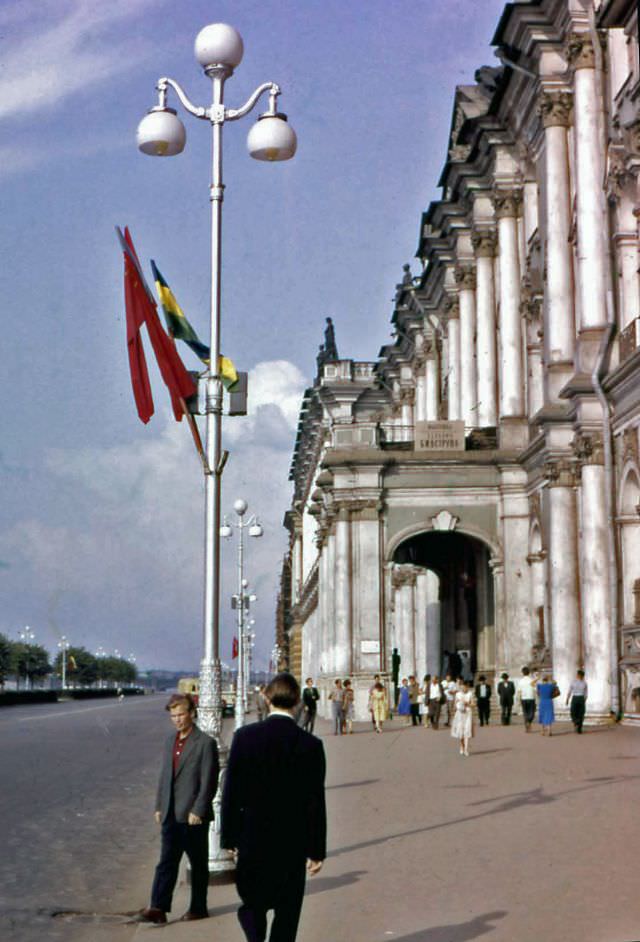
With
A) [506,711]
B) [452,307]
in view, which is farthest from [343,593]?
[452,307]

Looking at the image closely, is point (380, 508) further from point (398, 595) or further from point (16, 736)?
point (398, 595)

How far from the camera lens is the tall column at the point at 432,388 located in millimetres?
67500

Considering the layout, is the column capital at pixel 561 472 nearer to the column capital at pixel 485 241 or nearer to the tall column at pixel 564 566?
the tall column at pixel 564 566

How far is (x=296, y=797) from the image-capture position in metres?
7.68

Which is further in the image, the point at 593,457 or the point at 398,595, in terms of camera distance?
the point at 398,595

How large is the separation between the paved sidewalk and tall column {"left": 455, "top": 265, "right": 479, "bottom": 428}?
30.5 metres

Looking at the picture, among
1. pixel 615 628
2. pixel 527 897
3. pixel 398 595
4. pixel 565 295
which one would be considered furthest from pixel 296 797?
pixel 398 595

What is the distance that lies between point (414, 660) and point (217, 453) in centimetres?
5232

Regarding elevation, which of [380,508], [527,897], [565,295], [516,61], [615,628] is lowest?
[527,897]

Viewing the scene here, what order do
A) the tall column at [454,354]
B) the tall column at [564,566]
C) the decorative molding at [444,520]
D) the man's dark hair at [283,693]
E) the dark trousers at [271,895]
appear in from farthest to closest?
the tall column at [454,354] → the decorative molding at [444,520] → the tall column at [564,566] → the man's dark hair at [283,693] → the dark trousers at [271,895]

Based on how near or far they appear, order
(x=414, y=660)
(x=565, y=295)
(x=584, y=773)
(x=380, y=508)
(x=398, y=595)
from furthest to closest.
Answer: (x=398, y=595) < (x=414, y=660) < (x=380, y=508) < (x=565, y=295) < (x=584, y=773)

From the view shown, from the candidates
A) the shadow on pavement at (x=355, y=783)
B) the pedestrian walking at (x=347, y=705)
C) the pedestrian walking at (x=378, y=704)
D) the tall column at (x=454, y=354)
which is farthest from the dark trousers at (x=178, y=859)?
the tall column at (x=454, y=354)

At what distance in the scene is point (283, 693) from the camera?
786 cm

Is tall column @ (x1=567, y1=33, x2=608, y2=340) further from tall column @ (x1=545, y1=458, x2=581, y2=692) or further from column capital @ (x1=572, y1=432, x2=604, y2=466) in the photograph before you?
tall column @ (x1=545, y1=458, x2=581, y2=692)
